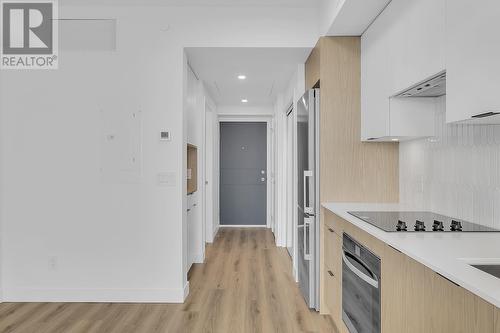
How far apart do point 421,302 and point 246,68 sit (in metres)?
3.12

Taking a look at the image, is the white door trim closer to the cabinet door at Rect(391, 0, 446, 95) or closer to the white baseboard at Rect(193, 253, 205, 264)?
the white baseboard at Rect(193, 253, 205, 264)

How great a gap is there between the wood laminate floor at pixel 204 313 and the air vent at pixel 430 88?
1.80 metres

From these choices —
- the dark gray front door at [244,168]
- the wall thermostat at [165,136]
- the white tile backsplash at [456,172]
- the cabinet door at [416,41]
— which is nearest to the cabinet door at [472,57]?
the cabinet door at [416,41]

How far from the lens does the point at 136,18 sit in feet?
10.5

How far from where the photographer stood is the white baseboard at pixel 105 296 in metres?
3.18

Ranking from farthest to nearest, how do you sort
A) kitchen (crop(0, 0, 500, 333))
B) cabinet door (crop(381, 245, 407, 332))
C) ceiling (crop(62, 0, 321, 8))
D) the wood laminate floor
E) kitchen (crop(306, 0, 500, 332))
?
ceiling (crop(62, 0, 321, 8)) → the wood laminate floor → kitchen (crop(0, 0, 500, 333)) → cabinet door (crop(381, 245, 407, 332)) → kitchen (crop(306, 0, 500, 332))

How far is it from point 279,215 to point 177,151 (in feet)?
8.51

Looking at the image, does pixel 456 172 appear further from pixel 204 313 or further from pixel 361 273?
pixel 204 313

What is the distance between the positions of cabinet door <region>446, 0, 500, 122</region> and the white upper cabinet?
0.16 m

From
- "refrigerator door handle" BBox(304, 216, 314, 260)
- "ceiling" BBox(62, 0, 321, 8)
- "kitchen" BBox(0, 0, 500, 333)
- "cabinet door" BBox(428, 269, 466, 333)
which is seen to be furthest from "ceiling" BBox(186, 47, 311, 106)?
"cabinet door" BBox(428, 269, 466, 333)

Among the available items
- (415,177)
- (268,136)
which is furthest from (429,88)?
(268,136)

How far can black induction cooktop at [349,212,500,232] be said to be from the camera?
1.74 metres

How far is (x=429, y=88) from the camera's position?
208cm

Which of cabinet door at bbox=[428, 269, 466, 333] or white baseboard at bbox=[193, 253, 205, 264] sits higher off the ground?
cabinet door at bbox=[428, 269, 466, 333]
